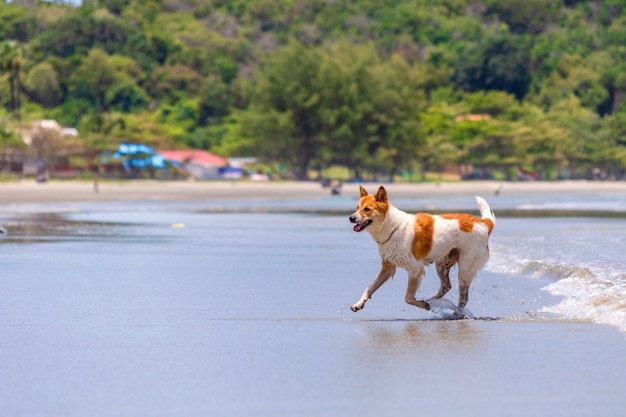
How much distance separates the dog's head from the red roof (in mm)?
82703

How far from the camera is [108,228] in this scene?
28328 millimetres

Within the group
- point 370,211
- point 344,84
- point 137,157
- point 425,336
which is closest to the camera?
point 425,336

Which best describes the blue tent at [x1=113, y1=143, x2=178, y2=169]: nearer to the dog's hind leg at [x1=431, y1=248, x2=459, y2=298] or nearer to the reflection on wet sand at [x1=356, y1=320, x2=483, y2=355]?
the dog's hind leg at [x1=431, y1=248, x2=459, y2=298]

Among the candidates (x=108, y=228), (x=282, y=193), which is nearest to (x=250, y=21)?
(x=282, y=193)

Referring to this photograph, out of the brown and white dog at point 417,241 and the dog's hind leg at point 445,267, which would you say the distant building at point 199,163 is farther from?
the brown and white dog at point 417,241

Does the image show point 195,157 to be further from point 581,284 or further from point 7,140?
point 581,284

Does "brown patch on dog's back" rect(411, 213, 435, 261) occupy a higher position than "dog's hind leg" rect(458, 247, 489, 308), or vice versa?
"brown patch on dog's back" rect(411, 213, 435, 261)

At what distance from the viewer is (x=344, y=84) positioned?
9469 centimetres

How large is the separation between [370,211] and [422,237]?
0.62 m

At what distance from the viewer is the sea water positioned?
748cm

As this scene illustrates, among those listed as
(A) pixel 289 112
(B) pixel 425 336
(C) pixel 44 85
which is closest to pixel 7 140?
(A) pixel 289 112

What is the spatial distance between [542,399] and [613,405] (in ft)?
1.51

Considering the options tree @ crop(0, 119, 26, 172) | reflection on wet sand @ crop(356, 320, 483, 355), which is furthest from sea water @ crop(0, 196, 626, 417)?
tree @ crop(0, 119, 26, 172)

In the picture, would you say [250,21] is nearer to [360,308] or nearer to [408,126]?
[408,126]
